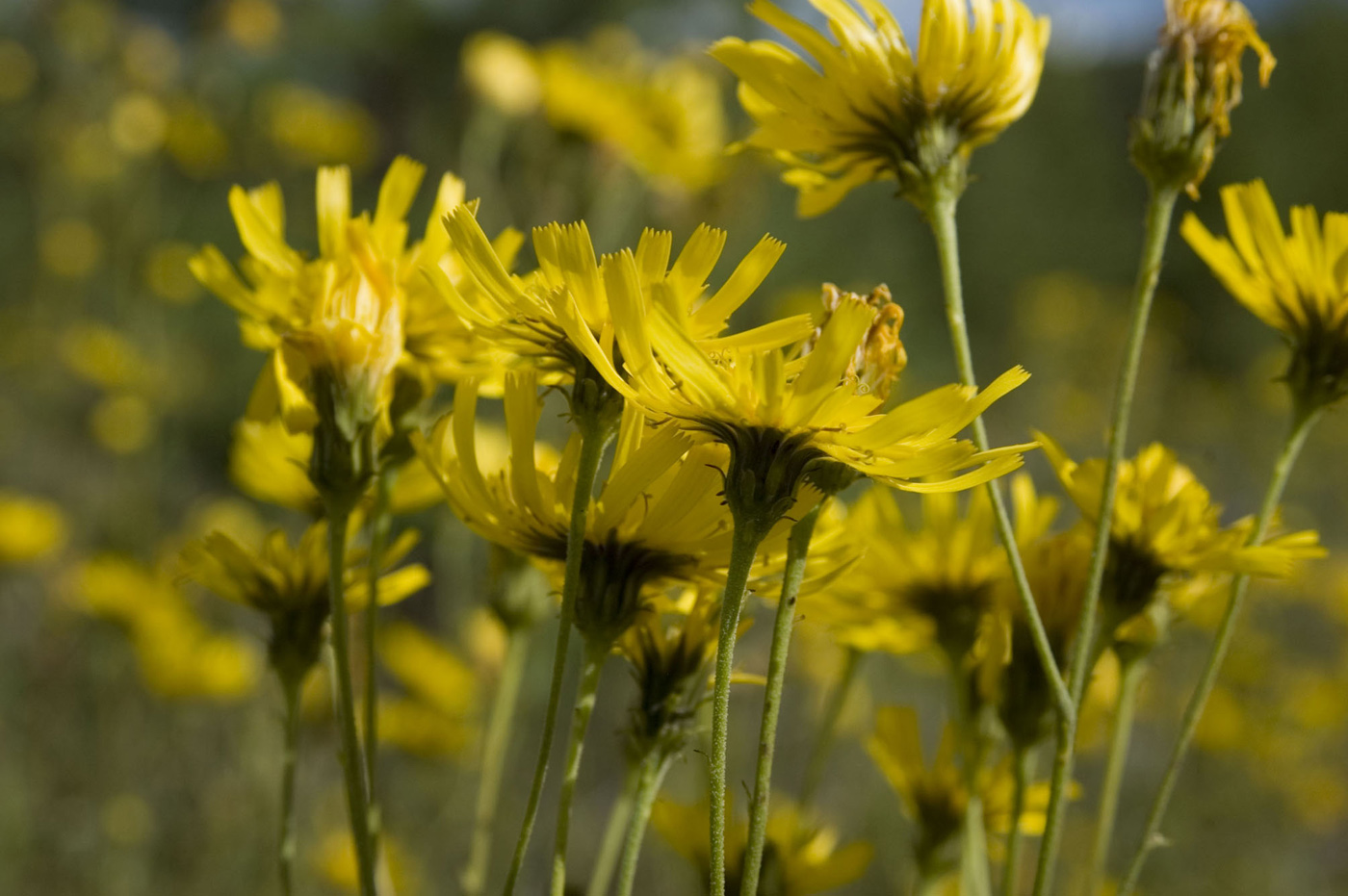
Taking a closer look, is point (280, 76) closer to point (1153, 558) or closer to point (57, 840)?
point (57, 840)

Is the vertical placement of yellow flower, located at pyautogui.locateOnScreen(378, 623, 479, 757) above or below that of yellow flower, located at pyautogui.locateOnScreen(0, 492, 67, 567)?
below

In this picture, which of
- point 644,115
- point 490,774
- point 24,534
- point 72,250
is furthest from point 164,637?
point 72,250

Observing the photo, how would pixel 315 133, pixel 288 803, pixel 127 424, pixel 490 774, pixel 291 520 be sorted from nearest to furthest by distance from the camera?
pixel 288 803, pixel 490 774, pixel 315 133, pixel 127 424, pixel 291 520

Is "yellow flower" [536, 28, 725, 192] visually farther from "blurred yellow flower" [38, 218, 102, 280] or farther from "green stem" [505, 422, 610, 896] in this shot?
"blurred yellow flower" [38, 218, 102, 280]

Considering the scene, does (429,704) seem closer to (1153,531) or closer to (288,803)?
(288,803)

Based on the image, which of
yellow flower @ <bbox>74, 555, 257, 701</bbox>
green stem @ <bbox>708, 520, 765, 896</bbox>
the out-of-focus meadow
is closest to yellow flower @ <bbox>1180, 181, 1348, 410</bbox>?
the out-of-focus meadow

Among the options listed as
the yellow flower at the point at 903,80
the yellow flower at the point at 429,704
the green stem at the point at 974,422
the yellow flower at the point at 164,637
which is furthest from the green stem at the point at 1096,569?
the yellow flower at the point at 164,637

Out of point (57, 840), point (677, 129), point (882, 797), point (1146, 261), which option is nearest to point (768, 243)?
point (1146, 261)
